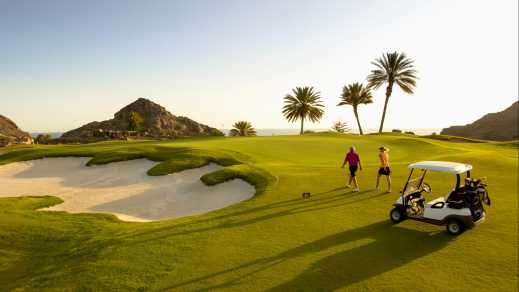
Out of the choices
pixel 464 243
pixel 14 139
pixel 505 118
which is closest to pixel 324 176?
pixel 464 243

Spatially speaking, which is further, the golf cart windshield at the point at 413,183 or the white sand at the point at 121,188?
the white sand at the point at 121,188

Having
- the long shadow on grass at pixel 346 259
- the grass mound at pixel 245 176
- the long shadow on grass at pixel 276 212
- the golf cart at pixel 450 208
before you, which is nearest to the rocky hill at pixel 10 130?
the grass mound at pixel 245 176

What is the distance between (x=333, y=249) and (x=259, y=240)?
7.54 ft

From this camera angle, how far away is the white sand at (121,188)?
1731 centimetres

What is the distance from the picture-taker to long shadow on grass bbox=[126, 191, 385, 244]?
1188cm

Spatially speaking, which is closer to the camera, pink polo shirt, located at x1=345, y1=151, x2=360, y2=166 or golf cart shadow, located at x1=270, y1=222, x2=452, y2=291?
golf cart shadow, located at x1=270, y1=222, x2=452, y2=291

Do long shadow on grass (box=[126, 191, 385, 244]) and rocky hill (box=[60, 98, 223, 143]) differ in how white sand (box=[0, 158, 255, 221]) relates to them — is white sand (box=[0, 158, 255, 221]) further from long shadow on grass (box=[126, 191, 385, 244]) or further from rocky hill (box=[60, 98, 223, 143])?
rocky hill (box=[60, 98, 223, 143])

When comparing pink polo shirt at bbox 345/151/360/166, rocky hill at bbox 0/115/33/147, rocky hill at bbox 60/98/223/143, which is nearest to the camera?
pink polo shirt at bbox 345/151/360/166

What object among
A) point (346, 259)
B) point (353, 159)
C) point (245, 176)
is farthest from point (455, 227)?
point (245, 176)

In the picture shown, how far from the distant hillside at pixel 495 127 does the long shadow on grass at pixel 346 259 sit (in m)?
95.9

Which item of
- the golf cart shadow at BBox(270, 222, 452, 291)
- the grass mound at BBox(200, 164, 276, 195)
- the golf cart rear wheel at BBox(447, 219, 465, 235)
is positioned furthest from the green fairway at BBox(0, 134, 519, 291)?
the grass mound at BBox(200, 164, 276, 195)

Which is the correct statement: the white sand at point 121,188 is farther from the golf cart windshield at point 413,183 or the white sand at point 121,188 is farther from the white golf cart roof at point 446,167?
the white golf cart roof at point 446,167

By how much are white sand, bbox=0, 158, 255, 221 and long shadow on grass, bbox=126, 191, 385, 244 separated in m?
3.37

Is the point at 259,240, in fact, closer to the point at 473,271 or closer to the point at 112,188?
the point at 473,271
